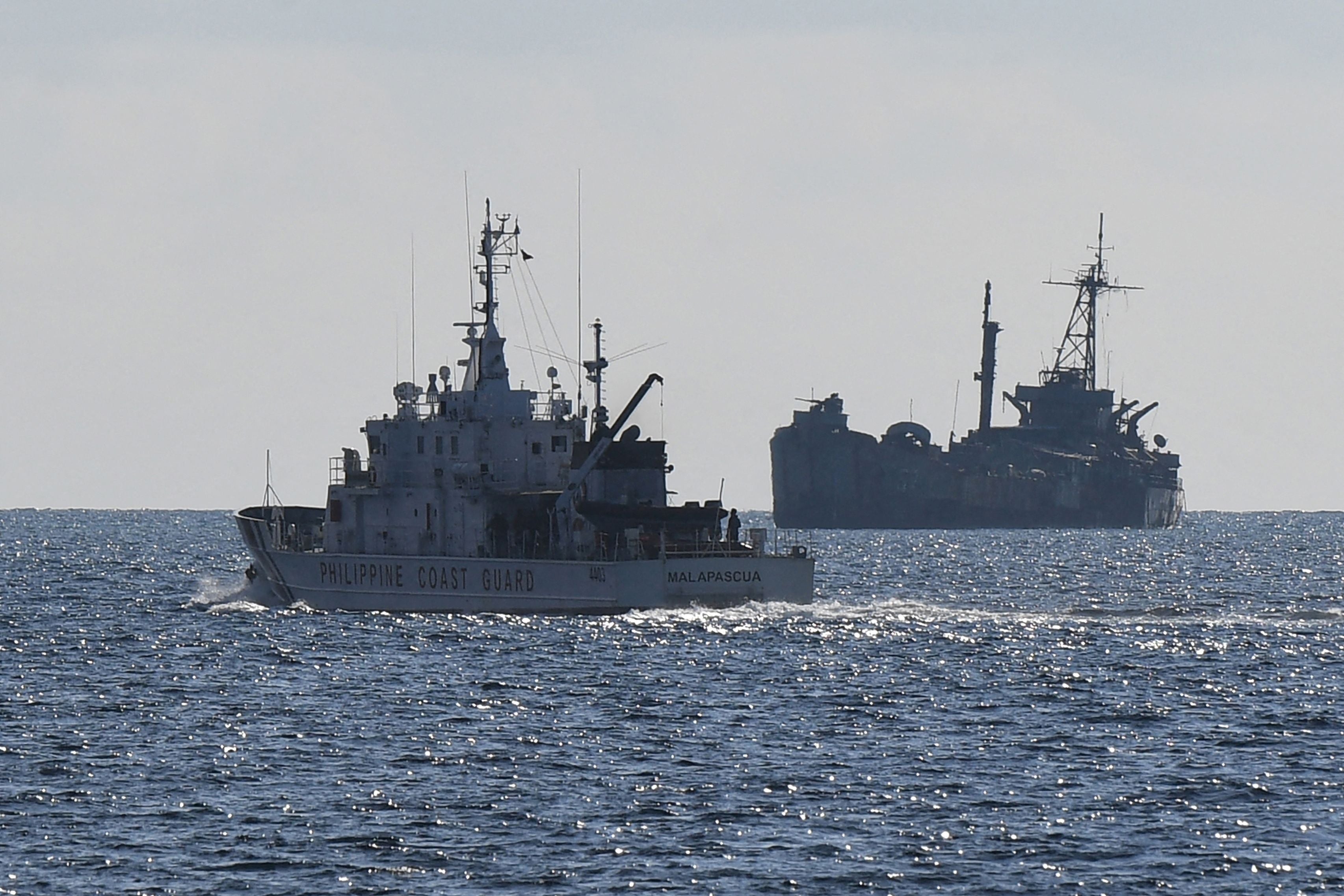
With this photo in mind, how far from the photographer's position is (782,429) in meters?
179

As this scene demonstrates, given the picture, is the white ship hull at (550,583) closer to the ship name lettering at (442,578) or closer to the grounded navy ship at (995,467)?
the ship name lettering at (442,578)

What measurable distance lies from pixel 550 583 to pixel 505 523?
2.45 m

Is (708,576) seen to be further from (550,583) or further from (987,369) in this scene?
(987,369)

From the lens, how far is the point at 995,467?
599 ft

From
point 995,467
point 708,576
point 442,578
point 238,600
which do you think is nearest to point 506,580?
point 442,578

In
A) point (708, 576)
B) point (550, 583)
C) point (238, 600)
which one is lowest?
point (238, 600)

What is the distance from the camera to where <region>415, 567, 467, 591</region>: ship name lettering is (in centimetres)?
5141

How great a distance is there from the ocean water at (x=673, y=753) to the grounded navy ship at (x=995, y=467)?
11828cm

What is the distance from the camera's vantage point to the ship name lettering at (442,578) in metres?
51.4

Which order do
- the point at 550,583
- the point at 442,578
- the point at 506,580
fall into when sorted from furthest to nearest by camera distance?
the point at 442,578 < the point at 506,580 < the point at 550,583

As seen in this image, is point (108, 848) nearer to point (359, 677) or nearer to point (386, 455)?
point (359, 677)

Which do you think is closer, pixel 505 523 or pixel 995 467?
pixel 505 523

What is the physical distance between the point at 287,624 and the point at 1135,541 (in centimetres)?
12004

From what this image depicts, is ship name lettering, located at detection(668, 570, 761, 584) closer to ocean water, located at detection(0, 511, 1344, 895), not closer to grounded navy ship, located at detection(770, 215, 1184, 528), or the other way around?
ocean water, located at detection(0, 511, 1344, 895)
